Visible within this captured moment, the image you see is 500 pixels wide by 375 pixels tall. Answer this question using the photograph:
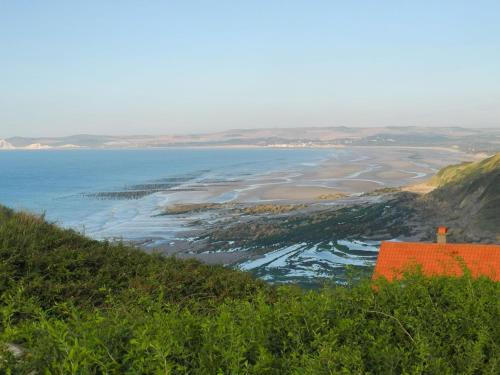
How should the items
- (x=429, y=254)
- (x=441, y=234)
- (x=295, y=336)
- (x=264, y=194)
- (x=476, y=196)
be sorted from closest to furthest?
(x=295, y=336), (x=429, y=254), (x=441, y=234), (x=476, y=196), (x=264, y=194)

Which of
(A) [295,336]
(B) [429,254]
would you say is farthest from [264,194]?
(A) [295,336]

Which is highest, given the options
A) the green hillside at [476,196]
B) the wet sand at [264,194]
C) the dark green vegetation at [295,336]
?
the dark green vegetation at [295,336]

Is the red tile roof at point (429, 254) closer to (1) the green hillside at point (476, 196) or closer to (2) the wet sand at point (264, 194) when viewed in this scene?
(2) the wet sand at point (264, 194)

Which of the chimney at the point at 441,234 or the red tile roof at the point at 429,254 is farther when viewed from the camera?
the chimney at the point at 441,234

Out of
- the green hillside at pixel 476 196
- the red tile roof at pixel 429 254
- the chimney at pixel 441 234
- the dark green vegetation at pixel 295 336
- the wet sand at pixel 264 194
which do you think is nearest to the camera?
the dark green vegetation at pixel 295 336

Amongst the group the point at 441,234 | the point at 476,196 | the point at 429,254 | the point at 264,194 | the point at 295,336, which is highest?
the point at 295,336

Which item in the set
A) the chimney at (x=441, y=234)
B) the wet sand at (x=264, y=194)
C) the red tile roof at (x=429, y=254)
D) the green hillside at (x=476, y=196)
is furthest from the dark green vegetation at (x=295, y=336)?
the green hillside at (x=476, y=196)

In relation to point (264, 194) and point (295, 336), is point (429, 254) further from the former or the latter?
point (264, 194)

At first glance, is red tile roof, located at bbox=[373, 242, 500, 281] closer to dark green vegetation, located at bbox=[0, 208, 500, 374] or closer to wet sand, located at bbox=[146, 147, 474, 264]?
dark green vegetation, located at bbox=[0, 208, 500, 374]

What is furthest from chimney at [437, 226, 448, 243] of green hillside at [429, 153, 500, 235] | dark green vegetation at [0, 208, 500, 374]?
green hillside at [429, 153, 500, 235]
